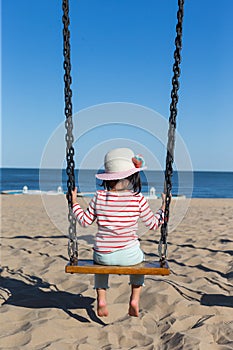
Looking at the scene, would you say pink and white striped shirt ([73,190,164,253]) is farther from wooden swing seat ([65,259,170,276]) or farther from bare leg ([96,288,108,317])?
bare leg ([96,288,108,317])

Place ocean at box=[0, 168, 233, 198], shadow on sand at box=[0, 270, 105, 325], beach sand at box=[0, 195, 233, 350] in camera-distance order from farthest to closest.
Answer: ocean at box=[0, 168, 233, 198] < shadow on sand at box=[0, 270, 105, 325] < beach sand at box=[0, 195, 233, 350]

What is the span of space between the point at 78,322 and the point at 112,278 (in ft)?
3.95

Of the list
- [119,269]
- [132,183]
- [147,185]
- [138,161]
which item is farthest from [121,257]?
[147,185]

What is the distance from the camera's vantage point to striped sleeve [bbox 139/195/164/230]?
3156 millimetres

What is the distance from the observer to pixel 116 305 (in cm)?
367

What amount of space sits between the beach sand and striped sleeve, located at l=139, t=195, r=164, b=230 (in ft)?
2.68

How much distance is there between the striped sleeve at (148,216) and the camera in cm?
316

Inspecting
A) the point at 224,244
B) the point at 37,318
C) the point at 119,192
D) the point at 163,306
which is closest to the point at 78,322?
the point at 37,318

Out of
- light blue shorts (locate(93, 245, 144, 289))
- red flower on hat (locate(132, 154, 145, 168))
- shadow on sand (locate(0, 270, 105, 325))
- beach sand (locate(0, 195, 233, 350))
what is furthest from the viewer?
shadow on sand (locate(0, 270, 105, 325))

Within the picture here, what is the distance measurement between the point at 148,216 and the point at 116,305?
3.33ft

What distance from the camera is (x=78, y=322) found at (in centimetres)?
331

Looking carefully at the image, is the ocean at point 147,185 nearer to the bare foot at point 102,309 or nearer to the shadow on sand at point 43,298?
the shadow on sand at point 43,298

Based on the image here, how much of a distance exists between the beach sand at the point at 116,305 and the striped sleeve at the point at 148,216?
0.82 m

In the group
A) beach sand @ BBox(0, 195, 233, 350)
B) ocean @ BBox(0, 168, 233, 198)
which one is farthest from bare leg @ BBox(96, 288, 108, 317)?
ocean @ BBox(0, 168, 233, 198)
